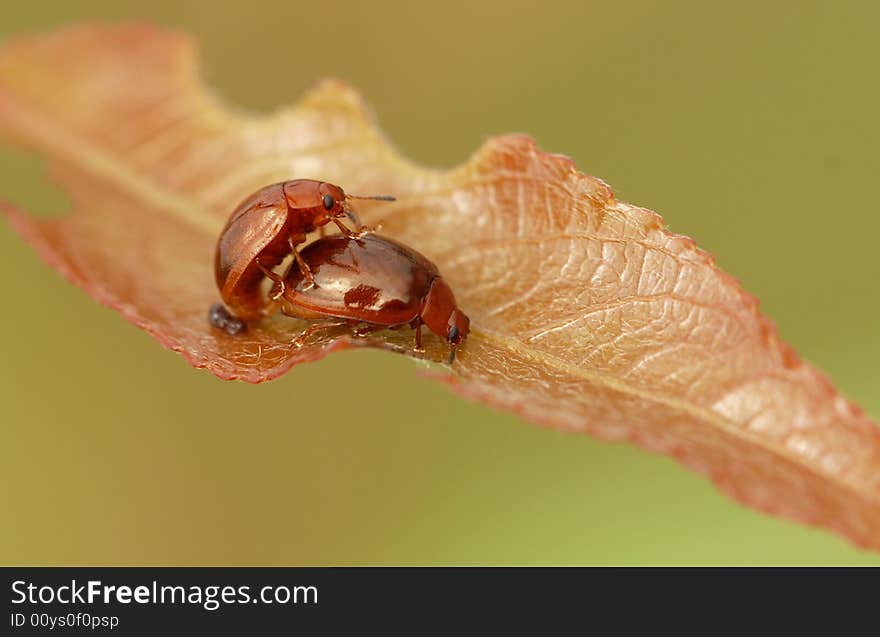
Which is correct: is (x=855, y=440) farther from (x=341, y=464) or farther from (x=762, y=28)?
(x=762, y=28)

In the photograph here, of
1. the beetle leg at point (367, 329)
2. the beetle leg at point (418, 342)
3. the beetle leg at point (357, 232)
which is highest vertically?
the beetle leg at point (357, 232)

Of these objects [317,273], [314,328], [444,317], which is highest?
[317,273]

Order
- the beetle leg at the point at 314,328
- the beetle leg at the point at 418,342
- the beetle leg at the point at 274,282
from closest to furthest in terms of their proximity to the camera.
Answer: the beetle leg at the point at 418,342 < the beetle leg at the point at 314,328 < the beetle leg at the point at 274,282

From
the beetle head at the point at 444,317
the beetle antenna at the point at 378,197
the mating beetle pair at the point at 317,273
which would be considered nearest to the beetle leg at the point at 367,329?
the mating beetle pair at the point at 317,273

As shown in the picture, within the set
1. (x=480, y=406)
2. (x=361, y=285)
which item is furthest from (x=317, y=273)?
(x=480, y=406)

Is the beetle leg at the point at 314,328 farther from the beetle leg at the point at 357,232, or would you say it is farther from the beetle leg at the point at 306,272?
the beetle leg at the point at 357,232

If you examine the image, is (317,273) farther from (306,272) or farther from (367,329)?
(367,329)

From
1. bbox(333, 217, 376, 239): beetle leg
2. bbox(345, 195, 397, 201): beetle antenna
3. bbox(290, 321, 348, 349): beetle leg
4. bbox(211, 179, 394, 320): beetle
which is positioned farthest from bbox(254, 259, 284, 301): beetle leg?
bbox(345, 195, 397, 201): beetle antenna
